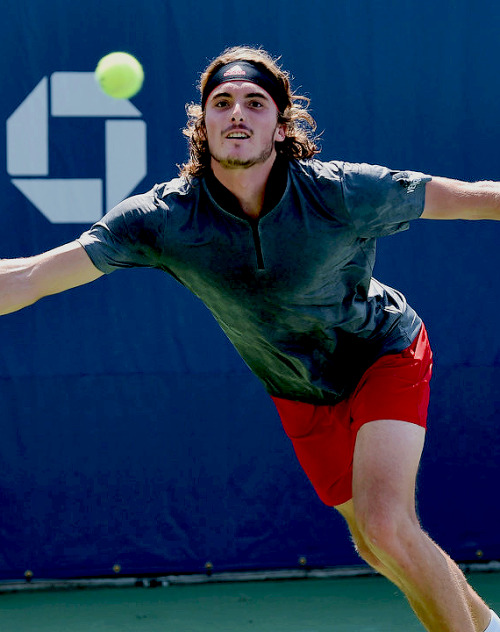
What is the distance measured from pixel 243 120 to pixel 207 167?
0.63ft

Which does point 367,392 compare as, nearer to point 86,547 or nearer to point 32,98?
point 86,547

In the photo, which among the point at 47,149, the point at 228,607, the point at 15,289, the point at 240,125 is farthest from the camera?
the point at 47,149

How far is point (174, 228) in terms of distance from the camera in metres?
2.70

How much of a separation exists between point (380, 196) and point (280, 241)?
0.29 metres

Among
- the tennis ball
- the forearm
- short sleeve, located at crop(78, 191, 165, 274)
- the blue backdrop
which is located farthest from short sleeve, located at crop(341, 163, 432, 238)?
the blue backdrop

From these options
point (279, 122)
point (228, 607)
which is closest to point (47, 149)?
point (279, 122)

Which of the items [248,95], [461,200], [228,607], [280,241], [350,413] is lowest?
[228,607]

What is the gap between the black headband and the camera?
9.45 ft

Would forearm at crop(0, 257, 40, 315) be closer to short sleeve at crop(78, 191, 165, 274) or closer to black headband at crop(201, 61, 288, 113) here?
short sleeve at crop(78, 191, 165, 274)

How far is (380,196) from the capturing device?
270 centimetres

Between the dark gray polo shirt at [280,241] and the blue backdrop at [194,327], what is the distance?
1349 mm

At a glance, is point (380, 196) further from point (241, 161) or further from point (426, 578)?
point (426, 578)

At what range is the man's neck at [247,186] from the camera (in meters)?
2.77

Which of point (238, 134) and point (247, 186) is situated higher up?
point (238, 134)
